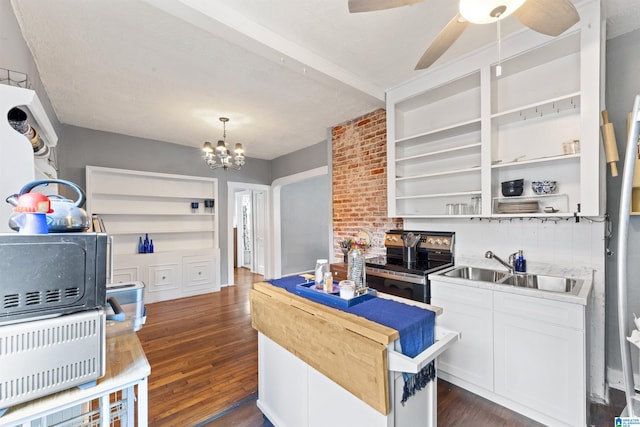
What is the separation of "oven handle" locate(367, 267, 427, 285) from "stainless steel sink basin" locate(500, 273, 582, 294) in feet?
2.06

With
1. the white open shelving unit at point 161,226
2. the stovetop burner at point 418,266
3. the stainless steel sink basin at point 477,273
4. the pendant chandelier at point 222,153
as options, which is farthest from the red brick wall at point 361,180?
the white open shelving unit at point 161,226

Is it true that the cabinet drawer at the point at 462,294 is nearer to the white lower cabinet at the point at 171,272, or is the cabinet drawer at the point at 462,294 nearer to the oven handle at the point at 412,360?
the oven handle at the point at 412,360

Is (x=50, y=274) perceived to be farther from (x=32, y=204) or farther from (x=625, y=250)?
(x=625, y=250)

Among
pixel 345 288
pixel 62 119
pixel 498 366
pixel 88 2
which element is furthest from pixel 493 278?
pixel 62 119

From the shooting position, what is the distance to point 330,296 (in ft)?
5.42

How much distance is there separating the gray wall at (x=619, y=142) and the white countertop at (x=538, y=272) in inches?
10.0

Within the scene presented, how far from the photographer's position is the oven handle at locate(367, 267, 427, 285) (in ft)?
8.27

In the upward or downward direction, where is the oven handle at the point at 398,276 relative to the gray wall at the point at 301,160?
downward

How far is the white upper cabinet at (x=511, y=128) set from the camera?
6.47ft

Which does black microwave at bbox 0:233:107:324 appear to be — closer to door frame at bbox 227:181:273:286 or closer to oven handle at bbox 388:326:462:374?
oven handle at bbox 388:326:462:374

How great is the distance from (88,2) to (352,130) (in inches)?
115

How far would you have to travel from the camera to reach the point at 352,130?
4.00 meters

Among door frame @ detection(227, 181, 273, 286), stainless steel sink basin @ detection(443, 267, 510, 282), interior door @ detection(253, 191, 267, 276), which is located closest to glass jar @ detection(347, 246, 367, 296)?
stainless steel sink basin @ detection(443, 267, 510, 282)

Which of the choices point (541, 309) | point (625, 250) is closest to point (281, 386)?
point (541, 309)
